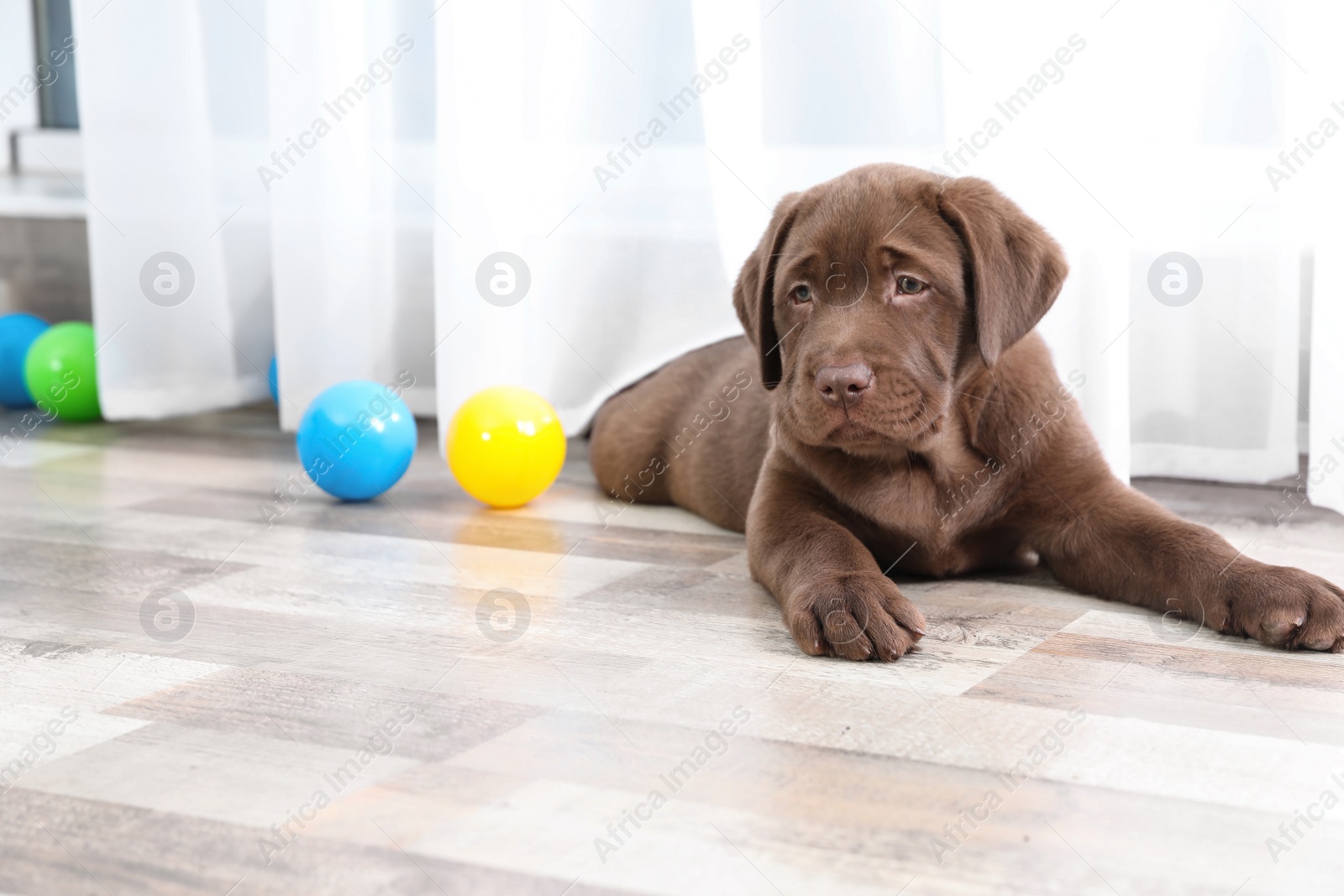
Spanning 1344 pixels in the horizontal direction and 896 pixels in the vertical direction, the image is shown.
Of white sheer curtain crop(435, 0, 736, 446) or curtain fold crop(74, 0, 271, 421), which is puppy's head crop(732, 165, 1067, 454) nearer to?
white sheer curtain crop(435, 0, 736, 446)

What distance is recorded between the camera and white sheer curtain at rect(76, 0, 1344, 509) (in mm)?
3299

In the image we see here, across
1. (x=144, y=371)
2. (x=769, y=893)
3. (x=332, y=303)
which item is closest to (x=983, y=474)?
(x=769, y=893)

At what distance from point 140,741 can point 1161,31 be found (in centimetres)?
287

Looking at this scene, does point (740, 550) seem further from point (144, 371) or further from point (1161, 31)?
point (144, 371)

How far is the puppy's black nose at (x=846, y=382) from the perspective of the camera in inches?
88.0

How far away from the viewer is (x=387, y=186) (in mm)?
4430

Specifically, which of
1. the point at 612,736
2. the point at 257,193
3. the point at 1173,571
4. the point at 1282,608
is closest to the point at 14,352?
the point at 257,193

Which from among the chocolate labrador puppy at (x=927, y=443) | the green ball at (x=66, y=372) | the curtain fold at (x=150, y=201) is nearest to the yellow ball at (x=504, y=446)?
the chocolate labrador puppy at (x=927, y=443)

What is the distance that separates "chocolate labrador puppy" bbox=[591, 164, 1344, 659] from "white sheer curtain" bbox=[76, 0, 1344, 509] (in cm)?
84

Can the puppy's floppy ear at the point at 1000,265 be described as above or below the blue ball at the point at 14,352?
above

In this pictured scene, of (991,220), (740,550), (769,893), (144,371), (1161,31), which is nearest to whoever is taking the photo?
(769,893)

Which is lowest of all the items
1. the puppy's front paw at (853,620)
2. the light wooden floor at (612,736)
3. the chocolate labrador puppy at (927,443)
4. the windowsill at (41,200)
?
the light wooden floor at (612,736)

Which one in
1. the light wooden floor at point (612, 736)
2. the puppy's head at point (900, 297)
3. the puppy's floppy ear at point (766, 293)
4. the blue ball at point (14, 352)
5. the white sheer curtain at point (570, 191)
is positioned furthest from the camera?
the blue ball at point (14, 352)

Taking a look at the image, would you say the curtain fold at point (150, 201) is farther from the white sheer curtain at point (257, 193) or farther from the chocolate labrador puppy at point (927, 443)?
the chocolate labrador puppy at point (927, 443)
